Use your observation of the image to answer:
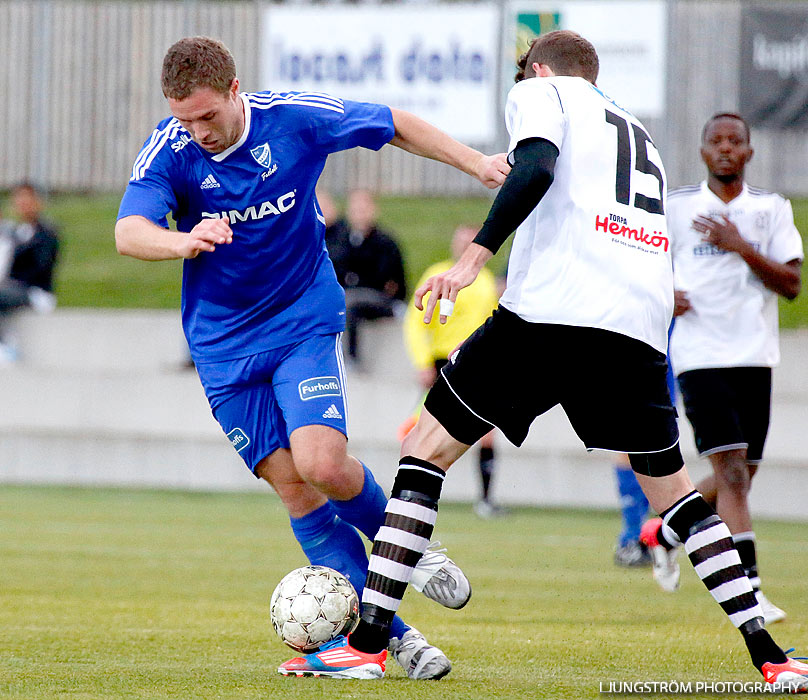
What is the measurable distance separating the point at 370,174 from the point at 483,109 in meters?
2.43

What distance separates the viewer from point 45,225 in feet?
51.8

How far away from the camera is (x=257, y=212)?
16.9 ft

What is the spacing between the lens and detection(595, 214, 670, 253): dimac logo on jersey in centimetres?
462

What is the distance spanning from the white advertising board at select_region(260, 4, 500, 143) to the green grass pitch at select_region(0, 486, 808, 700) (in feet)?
19.0

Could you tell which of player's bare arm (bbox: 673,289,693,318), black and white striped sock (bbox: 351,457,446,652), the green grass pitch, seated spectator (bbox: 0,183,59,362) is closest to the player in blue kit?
black and white striped sock (bbox: 351,457,446,652)

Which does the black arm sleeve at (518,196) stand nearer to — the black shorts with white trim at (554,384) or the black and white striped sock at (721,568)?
the black shorts with white trim at (554,384)

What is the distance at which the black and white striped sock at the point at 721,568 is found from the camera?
4523mm

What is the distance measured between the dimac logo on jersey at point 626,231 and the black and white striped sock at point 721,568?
88cm

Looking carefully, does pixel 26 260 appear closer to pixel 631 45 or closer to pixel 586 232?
pixel 631 45

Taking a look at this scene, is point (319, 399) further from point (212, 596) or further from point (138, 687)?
point (212, 596)

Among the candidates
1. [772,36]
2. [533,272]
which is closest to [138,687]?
[533,272]

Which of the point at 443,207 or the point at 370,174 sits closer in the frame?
the point at 370,174

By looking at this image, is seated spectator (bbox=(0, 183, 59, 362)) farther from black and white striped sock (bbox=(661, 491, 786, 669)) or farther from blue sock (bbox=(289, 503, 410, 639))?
black and white striped sock (bbox=(661, 491, 786, 669))

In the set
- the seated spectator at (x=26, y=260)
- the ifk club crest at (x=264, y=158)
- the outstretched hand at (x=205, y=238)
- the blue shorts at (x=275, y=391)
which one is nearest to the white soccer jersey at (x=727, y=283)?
the blue shorts at (x=275, y=391)
